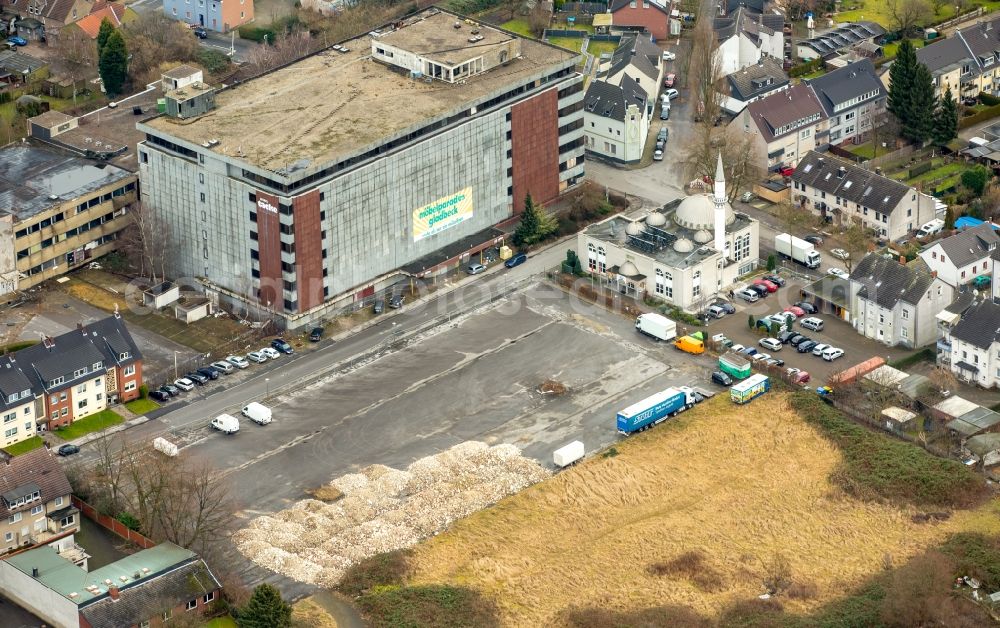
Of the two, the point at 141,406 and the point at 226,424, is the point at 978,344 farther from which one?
the point at 141,406

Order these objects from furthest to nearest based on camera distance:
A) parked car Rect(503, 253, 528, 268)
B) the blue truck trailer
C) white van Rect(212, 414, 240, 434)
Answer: parked car Rect(503, 253, 528, 268) < white van Rect(212, 414, 240, 434) < the blue truck trailer

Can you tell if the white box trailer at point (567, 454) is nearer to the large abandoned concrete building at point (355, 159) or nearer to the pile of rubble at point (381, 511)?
the pile of rubble at point (381, 511)

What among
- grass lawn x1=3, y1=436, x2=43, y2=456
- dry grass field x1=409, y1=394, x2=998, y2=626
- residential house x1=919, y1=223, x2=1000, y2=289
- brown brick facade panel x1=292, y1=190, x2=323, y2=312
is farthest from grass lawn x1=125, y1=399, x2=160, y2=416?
residential house x1=919, y1=223, x2=1000, y2=289

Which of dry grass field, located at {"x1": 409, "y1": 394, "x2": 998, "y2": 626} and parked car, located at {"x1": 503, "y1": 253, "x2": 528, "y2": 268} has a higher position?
parked car, located at {"x1": 503, "y1": 253, "x2": 528, "y2": 268}

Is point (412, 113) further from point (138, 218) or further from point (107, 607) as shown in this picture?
point (107, 607)

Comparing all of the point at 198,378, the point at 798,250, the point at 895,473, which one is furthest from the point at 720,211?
the point at 198,378

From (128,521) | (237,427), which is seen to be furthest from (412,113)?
(128,521)

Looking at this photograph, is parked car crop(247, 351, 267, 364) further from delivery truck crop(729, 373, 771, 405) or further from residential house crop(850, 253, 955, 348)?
residential house crop(850, 253, 955, 348)
